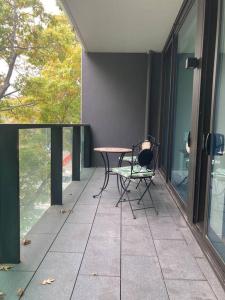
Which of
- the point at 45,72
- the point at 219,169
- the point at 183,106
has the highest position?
the point at 45,72

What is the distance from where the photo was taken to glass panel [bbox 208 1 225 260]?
2221 mm

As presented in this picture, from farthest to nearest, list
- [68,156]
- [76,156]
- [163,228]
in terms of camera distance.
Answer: [76,156], [68,156], [163,228]

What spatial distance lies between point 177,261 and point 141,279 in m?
0.42

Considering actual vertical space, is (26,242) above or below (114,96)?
below

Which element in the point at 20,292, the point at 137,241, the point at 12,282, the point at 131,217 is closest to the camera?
the point at 20,292

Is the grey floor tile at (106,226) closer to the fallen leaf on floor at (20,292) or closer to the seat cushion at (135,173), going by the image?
the seat cushion at (135,173)

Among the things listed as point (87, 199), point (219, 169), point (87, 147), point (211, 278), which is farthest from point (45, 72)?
point (211, 278)

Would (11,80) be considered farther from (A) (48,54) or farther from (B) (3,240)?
(B) (3,240)

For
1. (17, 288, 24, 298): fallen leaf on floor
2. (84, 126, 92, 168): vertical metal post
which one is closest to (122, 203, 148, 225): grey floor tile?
(17, 288, 24, 298): fallen leaf on floor

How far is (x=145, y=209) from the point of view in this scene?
3.74 meters

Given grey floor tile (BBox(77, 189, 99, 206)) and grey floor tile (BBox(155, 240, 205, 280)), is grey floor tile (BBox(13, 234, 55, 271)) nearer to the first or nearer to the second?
grey floor tile (BBox(155, 240, 205, 280))

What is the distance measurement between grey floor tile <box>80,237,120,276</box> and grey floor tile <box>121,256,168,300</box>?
81mm

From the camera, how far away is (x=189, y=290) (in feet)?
6.40

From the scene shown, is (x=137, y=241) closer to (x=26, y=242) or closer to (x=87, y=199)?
(x=26, y=242)
